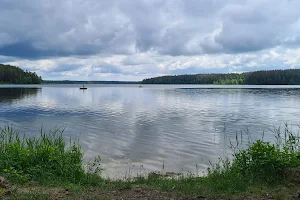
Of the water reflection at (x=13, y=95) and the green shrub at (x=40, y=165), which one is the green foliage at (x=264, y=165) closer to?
the green shrub at (x=40, y=165)

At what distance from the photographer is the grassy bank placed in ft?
26.2

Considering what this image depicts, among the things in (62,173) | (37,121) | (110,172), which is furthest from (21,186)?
(37,121)

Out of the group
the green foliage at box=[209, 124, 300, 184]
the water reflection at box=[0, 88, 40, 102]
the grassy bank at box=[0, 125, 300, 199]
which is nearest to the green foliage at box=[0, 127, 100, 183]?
the grassy bank at box=[0, 125, 300, 199]

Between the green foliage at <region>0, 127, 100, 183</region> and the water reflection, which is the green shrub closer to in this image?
the green foliage at <region>0, 127, 100, 183</region>

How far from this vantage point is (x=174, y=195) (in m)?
8.00

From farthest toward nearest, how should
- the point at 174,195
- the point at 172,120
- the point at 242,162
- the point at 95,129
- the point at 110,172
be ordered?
the point at 172,120
the point at 95,129
the point at 110,172
the point at 242,162
the point at 174,195

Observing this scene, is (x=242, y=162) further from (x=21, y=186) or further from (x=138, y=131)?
(x=138, y=131)

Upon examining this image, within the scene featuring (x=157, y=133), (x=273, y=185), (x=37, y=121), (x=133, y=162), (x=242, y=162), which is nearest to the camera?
(x=273, y=185)

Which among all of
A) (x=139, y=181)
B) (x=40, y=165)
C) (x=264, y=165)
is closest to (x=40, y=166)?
(x=40, y=165)

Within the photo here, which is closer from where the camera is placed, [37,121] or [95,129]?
[95,129]

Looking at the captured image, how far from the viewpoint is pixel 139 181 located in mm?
10133

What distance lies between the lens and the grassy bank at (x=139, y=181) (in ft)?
26.2

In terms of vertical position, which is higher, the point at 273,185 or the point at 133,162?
the point at 273,185

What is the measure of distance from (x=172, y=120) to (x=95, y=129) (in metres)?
10.0
